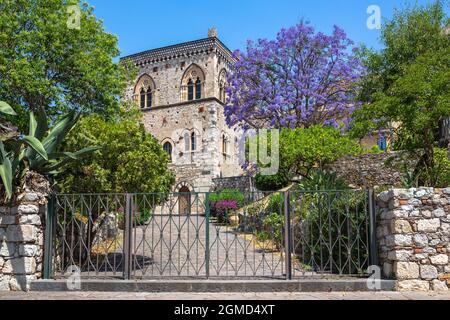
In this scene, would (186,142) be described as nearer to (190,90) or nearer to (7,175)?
(190,90)

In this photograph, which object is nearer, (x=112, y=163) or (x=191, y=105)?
(x=112, y=163)

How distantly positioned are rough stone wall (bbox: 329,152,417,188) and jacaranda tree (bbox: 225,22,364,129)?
326 cm

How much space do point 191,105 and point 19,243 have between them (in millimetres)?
27470

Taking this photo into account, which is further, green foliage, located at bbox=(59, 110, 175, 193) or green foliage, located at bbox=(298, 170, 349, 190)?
green foliage, located at bbox=(298, 170, 349, 190)

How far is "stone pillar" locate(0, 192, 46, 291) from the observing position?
751cm

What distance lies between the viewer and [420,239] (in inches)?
290

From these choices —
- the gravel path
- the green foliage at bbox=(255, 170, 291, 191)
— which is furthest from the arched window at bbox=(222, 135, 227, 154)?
the gravel path

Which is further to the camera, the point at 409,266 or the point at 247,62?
the point at 247,62

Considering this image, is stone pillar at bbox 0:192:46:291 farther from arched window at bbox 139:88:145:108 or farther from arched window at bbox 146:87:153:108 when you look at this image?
arched window at bbox 139:88:145:108

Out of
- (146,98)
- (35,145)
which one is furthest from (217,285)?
(146,98)
